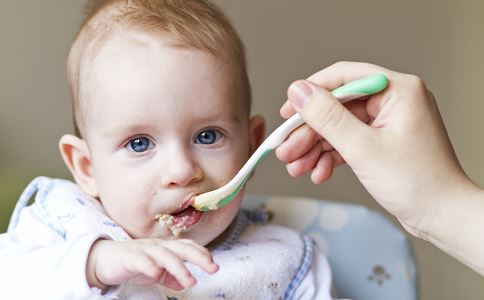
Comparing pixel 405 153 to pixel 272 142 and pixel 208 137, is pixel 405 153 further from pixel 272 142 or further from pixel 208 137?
pixel 208 137

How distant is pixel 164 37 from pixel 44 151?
96cm

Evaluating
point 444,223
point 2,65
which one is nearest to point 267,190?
point 2,65

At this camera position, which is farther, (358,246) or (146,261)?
(358,246)

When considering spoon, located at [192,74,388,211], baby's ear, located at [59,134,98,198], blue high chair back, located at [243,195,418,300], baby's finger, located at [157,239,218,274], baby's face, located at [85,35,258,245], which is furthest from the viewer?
blue high chair back, located at [243,195,418,300]

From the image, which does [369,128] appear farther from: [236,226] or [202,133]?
[236,226]

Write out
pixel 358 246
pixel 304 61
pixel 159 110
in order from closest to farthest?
pixel 159 110 → pixel 358 246 → pixel 304 61

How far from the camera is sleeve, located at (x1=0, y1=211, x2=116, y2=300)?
2.54 ft

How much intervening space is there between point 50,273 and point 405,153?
0.43 metres

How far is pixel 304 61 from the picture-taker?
6.60 ft

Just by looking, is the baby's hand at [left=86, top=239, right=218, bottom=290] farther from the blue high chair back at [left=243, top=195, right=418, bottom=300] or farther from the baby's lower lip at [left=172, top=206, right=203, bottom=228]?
the blue high chair back at [left=243, top=195, right=418, bottom=300]

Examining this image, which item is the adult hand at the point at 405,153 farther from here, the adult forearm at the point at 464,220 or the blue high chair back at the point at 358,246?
the blue high chair back at the point at 358,246


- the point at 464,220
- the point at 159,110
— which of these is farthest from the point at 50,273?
the point at 464,220

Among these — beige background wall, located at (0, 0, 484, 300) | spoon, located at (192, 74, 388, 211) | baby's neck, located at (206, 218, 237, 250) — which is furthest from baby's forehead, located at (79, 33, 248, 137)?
beige background wall, located at (0, 0, 484, 300)

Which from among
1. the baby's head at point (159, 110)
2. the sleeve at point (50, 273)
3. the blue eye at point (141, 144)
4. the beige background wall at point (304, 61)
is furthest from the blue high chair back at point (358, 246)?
the beige background wall at point (304, 61)
